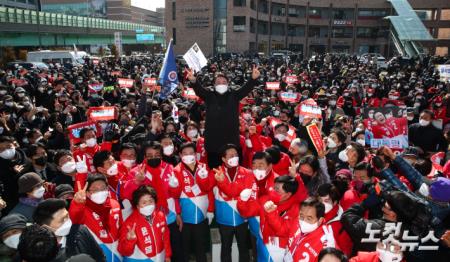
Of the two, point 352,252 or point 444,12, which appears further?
point 444,12

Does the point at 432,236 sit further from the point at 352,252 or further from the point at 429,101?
the point at 429,101

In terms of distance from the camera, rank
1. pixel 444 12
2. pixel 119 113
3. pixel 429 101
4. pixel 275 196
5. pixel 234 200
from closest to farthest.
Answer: pixel 275 196 < pixel 234 200 < pixel 119 113 < pixel 429 101 < pixel 444 12

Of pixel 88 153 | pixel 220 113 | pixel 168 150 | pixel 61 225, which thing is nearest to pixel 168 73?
pixel 88 153

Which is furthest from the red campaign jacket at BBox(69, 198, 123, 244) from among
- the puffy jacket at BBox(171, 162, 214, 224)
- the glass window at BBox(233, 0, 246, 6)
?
the glass window at BBox(233, 0, 246, 6)

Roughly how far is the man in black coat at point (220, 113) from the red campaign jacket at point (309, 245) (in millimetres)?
1928

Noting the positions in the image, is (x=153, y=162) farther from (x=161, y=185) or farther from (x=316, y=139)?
(x=316, y=139)

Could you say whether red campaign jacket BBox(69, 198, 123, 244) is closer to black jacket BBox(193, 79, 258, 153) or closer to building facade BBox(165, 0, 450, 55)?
black jacket BBox(193, 79, 258, 153)

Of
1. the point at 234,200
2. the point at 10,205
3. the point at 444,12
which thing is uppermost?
the point at 444,12

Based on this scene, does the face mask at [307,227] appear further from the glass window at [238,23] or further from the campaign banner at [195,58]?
the glass window at [238,23]

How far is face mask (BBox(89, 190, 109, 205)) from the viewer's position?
3.64 metres

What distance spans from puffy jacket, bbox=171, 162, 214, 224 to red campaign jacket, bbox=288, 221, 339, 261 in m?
1.45

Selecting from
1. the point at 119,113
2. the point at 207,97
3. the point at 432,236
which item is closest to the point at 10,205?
the point at 207,97

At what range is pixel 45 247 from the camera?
7.57 feet

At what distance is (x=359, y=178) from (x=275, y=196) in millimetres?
987
